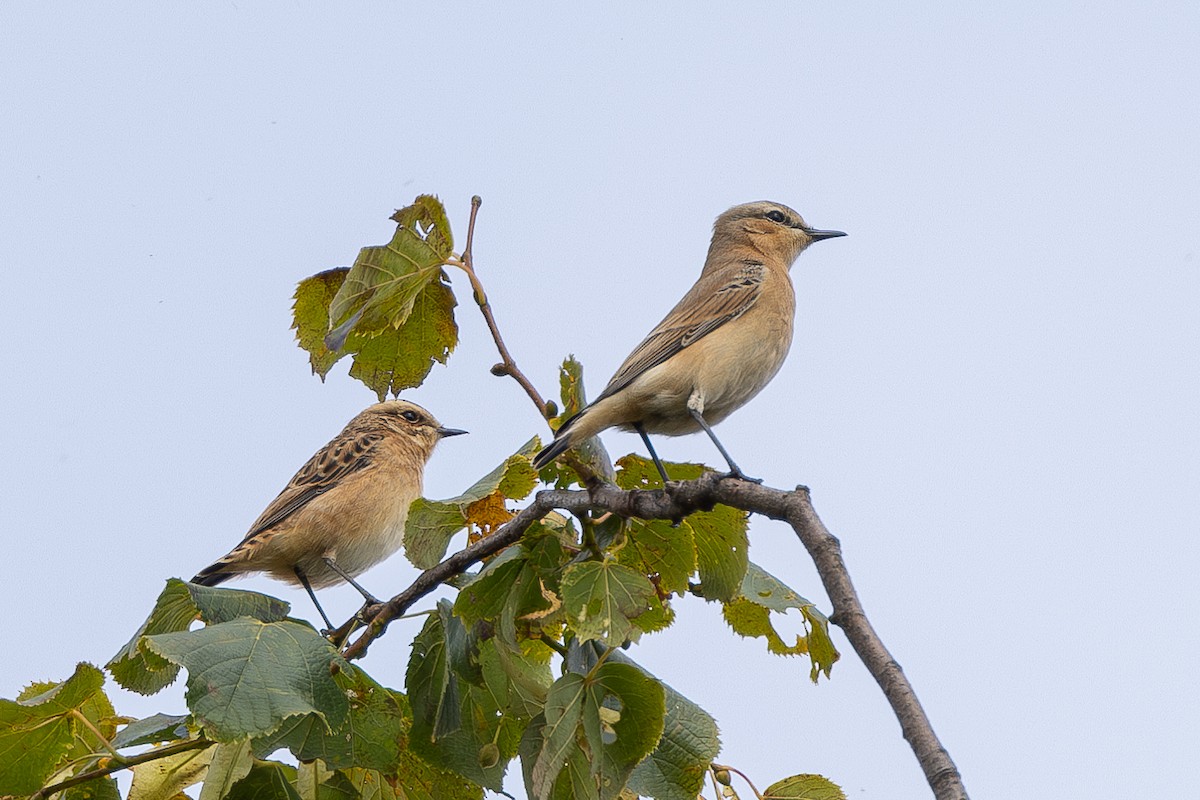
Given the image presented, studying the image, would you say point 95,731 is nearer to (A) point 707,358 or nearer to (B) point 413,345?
(B) point 413,345

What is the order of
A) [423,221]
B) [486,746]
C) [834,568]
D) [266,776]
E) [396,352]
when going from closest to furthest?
[834,568], [266,776], [486,746], [423,221], [396,352]

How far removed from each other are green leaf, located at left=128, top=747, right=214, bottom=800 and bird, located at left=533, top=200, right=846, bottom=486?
208cm

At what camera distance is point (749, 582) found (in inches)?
181

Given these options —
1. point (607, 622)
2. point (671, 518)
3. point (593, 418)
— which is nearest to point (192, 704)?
point (607, 622)

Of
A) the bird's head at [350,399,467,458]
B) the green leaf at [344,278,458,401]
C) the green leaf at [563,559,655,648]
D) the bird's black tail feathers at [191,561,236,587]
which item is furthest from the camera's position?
the bird's head at [350,399,467,458]

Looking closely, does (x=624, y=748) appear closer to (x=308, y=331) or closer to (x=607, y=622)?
(x=607, y=622)

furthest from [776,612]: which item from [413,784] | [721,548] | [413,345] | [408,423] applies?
[408,423]

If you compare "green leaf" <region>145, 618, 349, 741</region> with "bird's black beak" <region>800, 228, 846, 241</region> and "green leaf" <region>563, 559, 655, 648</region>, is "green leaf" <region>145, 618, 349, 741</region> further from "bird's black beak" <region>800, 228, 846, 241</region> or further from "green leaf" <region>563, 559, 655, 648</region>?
"bird's black beak" <region>800, 228, 846, 241</region>

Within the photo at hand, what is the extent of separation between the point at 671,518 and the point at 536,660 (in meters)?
1.03

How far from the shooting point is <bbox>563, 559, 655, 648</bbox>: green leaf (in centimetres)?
375

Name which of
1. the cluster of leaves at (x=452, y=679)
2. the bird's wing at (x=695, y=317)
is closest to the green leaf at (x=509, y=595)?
the cluster of leaves at (x=452, y=679)

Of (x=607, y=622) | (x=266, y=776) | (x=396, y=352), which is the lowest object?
(x=266, y=776)

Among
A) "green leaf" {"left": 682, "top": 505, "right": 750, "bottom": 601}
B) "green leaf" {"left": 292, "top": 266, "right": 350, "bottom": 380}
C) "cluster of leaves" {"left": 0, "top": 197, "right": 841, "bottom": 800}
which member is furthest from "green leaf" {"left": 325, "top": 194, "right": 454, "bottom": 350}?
"green leaf" {"left": 682, "top": 505, "right": 750, "bottom": 601}

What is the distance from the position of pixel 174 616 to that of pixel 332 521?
4538 millimetres
